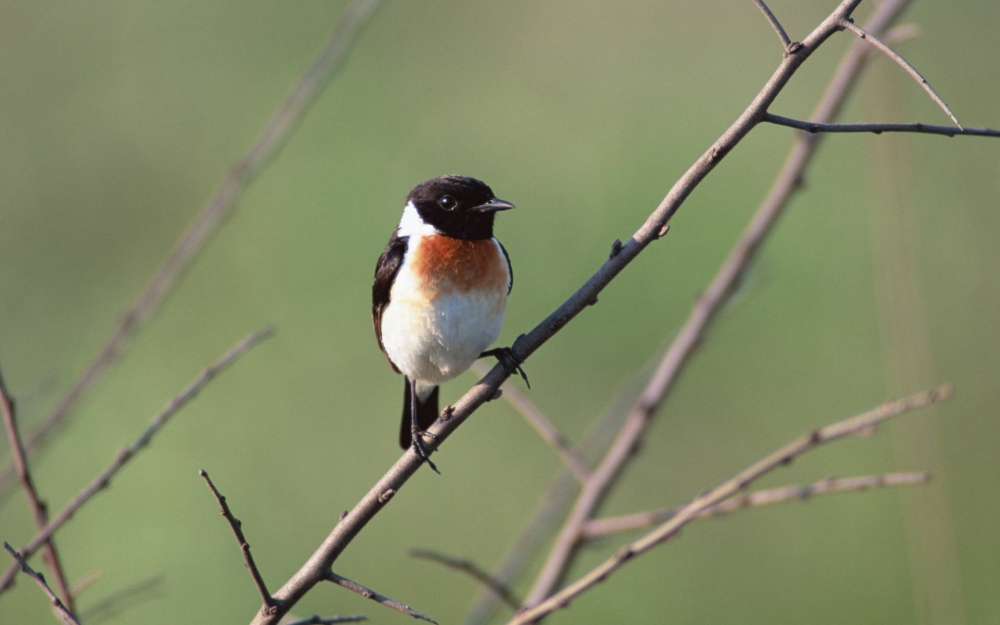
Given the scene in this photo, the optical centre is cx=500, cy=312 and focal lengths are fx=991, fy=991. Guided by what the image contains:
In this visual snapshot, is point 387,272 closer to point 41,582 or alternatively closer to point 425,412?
point 425,412

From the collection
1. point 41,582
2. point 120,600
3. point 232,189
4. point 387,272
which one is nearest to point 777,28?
point 232,189

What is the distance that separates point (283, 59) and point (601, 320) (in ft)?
10.9

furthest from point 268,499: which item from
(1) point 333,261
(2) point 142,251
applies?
(2) point 142,251

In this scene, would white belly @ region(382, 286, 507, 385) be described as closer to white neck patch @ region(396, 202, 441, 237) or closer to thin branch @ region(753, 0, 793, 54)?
white neck patch @ region(396, 202, 441, 237)

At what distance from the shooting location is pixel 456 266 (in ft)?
10.5

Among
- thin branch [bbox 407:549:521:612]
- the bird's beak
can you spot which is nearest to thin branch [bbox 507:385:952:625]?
thin branch [bbox 407:549:521:612]

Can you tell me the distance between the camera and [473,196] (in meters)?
3.37

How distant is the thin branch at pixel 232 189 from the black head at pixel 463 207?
1.00 meters

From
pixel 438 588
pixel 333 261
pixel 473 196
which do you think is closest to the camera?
pixel 473 196

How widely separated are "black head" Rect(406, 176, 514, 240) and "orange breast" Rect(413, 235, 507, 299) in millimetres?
59

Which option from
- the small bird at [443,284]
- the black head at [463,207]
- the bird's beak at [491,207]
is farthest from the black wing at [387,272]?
the bird's beak at [491,207]

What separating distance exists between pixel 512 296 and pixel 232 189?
3.71m

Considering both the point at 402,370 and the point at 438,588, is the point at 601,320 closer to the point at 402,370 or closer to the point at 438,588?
the point at 438,588

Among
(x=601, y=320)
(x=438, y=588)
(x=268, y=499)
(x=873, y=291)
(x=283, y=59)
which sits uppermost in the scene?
(x=283, y=59)
